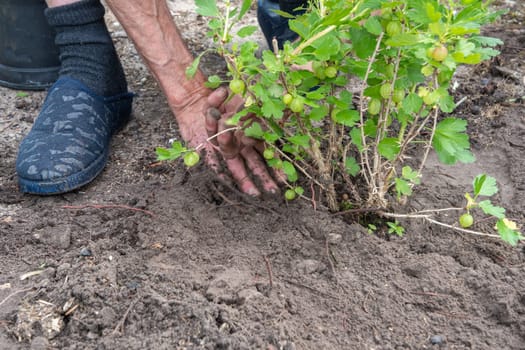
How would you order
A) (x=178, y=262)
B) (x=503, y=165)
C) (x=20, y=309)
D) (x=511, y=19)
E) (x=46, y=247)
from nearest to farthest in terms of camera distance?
(x=20, y=309)
(x=178, y=262)
(x=46, y=247)
(x=503, y=165)
(x=511, y=19)

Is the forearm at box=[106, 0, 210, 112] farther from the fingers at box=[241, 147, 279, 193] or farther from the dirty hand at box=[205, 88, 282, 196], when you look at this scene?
the fingers at box=[241, 147, 279, 193]

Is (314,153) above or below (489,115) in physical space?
above

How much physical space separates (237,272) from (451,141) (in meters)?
0.72

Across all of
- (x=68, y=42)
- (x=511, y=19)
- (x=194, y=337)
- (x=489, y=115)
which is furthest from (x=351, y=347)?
(x=511, y=19)

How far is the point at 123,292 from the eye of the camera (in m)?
1.44

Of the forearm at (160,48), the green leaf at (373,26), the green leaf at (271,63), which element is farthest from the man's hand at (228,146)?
the green leaf at (373,26)

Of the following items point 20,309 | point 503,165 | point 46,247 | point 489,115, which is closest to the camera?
point 20,309

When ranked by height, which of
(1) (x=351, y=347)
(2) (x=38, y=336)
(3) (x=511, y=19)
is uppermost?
(2) (x=38, y=336)

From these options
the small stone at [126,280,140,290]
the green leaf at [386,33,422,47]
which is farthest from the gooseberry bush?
the small stone at [126,280,140,290]

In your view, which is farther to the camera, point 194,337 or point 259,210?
point 259,210

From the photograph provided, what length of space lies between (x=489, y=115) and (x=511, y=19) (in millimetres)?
1475

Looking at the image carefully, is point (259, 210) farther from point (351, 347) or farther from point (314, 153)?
point (351, 347)

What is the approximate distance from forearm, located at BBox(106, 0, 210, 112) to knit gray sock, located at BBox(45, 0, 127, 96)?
38 centimetres

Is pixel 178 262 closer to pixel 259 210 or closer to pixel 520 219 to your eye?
pixel 259 210
